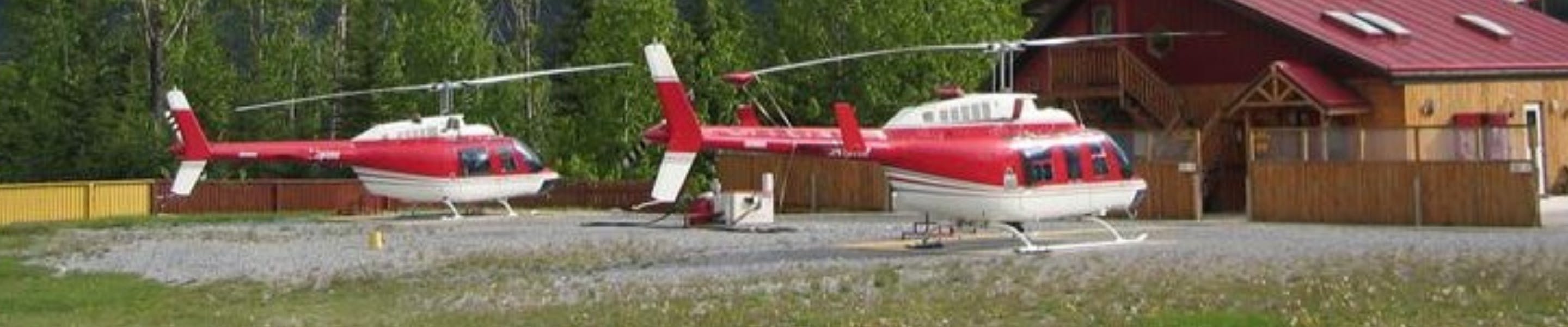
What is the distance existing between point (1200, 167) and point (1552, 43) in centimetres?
1184

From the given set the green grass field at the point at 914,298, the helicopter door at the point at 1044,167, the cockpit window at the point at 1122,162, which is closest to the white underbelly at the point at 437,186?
the green grass field at the point at 914,298

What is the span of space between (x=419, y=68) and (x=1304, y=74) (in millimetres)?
36002

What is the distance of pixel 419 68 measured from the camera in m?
62.2

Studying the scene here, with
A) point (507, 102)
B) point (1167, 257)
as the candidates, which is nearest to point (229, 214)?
point (507, 102)

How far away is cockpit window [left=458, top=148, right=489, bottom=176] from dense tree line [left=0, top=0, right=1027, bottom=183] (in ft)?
45.1

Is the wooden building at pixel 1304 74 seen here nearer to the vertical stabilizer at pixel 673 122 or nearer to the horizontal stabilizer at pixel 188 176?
the vertical stabilizer at pixel 673 122

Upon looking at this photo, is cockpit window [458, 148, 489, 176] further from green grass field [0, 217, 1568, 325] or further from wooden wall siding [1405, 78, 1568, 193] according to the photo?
wooden wall siding [1405, 78, 1568, 193]

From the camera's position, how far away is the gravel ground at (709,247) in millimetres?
22562

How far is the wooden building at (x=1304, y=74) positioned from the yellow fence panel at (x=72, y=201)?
2783cm

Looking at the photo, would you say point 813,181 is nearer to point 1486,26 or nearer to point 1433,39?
point 1433,39

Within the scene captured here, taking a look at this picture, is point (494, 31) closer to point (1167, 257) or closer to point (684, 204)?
point (684, 204)

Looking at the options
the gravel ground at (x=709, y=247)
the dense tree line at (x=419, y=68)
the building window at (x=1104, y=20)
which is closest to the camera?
the gravel ground at (x=709, y=247)

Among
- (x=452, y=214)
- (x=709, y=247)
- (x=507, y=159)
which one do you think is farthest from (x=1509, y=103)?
(x=452, y=214)

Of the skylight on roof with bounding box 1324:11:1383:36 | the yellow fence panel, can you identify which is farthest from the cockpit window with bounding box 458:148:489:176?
the skylight on roof with bounding box 1324:11:1383:36
